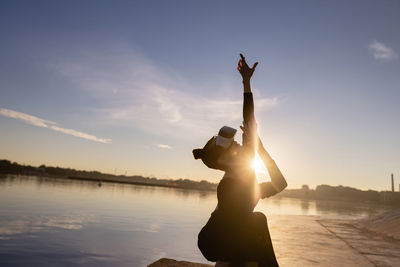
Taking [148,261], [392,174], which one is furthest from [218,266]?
[392,174]

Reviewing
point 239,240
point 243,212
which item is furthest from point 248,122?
point 239,240

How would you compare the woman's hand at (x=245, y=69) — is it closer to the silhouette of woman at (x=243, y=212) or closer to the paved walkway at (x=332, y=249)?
the silhouette of woman at (x=243, y=212)

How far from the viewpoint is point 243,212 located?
5.62ft

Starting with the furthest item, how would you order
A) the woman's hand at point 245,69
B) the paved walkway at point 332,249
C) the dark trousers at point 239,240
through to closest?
the paved walkway at point 332,249 < the woman's hand at point 245,69 < the dark trousers at point 239,240

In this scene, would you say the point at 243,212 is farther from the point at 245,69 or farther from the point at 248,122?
the point at 245,69

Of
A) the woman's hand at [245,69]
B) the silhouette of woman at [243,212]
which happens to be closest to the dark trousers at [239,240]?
the silhouette of woman at [243,212]

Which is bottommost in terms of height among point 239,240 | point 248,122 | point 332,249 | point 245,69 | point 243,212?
point 332,249

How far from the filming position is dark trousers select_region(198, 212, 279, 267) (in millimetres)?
1680

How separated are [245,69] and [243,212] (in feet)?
3.15

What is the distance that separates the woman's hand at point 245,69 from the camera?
1.90m

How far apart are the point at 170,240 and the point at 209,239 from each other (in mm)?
24408

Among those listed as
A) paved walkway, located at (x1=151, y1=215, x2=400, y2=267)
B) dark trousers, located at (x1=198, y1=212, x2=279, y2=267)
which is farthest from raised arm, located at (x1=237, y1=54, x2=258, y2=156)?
paved walkway, located at (x1=151, y1=215, x2=400, y2=267)

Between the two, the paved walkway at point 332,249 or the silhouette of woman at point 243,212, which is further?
the paved walkway at point 332,249

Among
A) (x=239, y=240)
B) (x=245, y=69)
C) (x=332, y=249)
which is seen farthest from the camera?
(x=332, y=249)
